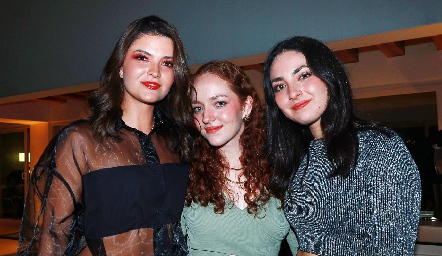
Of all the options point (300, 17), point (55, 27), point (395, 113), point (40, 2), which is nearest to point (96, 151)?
point (300, 17)

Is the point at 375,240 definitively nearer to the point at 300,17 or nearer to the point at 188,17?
the point at 300,17

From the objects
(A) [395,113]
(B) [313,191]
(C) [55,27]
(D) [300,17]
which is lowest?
(B) [313,191]

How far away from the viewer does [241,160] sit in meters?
2.33

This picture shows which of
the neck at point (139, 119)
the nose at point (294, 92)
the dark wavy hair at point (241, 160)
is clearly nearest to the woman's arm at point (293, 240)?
the dark wavy hair at point (241, 160)

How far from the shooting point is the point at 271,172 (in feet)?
7.52

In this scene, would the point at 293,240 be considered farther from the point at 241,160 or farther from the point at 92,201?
the point at 92,201

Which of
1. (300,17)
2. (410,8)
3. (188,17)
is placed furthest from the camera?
(188,17)

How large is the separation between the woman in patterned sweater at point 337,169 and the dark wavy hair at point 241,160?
0.26m

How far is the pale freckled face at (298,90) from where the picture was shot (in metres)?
1.76

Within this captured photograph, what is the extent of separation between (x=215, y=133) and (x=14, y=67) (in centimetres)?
469

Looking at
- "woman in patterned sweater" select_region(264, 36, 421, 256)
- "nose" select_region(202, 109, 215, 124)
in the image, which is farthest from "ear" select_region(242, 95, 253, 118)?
"woman in patterned sweater" select_region(264, 36, 421, 256)

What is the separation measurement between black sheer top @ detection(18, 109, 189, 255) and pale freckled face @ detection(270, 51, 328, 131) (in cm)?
63

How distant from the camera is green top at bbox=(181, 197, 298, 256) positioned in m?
2.08

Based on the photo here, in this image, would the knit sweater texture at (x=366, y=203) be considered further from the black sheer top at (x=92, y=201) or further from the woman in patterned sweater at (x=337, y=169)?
the black sheer top at (x=92, y=201)
